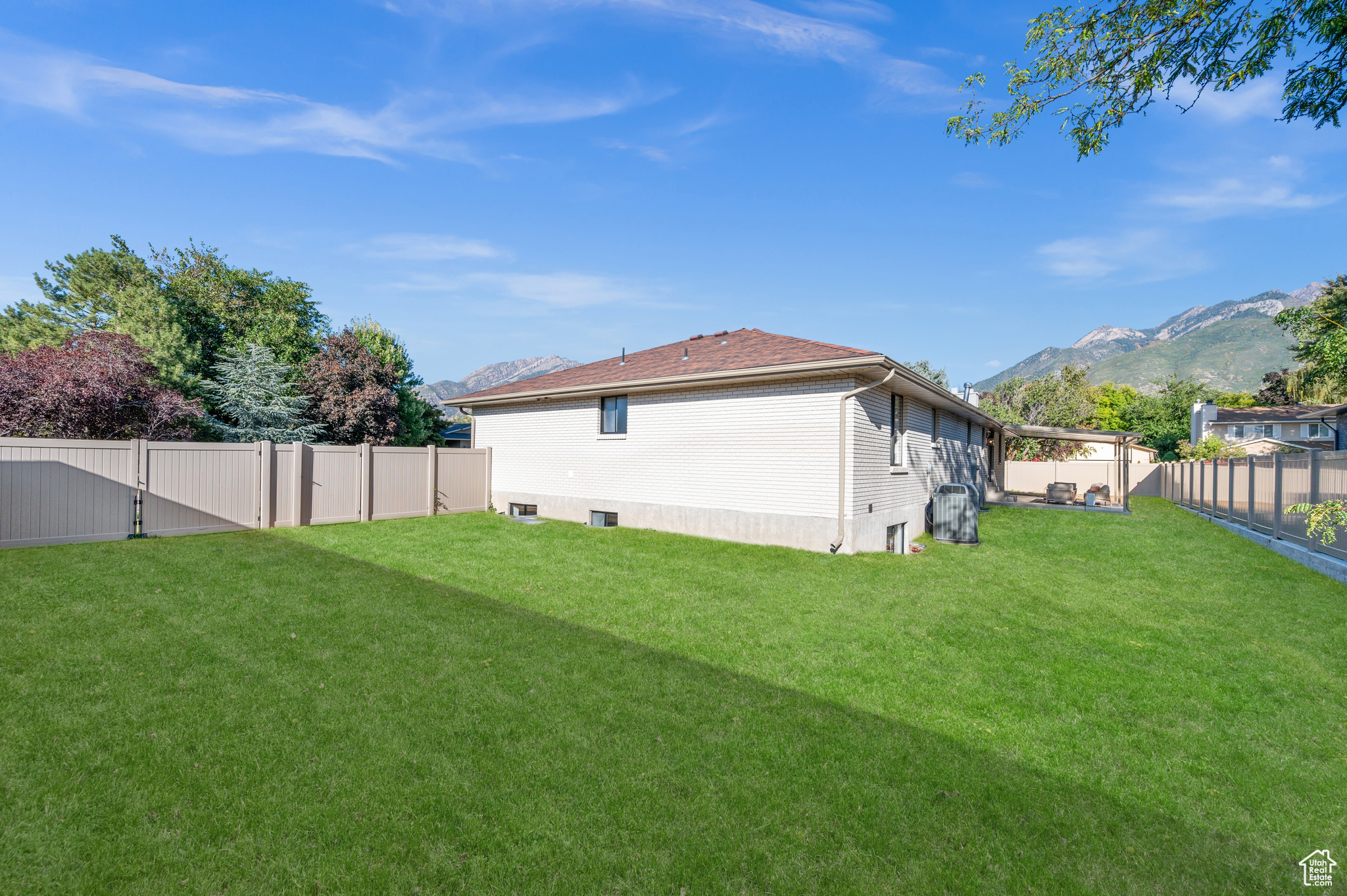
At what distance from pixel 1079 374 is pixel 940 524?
43.6m

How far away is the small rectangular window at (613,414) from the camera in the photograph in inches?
538

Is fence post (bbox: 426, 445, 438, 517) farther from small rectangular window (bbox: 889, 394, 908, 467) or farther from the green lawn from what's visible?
small rectangular window (bbox: 889, 394, 908, 467)

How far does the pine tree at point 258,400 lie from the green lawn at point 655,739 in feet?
46.5

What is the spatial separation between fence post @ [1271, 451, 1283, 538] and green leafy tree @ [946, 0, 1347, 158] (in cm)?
827

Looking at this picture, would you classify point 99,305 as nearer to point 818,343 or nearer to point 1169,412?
point 818,343

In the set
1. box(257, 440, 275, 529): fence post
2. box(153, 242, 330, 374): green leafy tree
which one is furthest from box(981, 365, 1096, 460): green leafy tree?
box(153, 242, 330, 374): green leafy tree

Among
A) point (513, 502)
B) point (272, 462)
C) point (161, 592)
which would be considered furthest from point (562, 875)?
point (513, 502)

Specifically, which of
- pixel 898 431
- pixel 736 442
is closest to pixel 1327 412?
pixel 898 431

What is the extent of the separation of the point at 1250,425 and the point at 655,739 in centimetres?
5516

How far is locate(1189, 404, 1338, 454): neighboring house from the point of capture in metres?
37.3

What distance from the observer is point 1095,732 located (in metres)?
3.89

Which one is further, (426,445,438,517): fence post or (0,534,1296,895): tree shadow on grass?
(426,445,438,517): fence post

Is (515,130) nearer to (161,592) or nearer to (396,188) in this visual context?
(396,188)

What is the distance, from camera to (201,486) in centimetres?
1145
